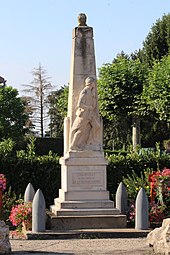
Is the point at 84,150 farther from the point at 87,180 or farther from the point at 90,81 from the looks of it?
the point at 90,81

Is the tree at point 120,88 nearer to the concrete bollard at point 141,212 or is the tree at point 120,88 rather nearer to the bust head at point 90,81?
the bust head at point 90,81

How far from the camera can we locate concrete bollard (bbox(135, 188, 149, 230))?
45.3ft

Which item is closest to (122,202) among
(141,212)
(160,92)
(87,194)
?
(87,194)

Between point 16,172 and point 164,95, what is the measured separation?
16.3m

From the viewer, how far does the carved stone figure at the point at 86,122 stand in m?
14.9

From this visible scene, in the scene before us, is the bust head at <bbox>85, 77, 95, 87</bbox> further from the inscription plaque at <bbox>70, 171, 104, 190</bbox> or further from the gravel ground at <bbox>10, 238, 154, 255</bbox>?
the gravel ground at <bbox>10, 238, 154, 255</bbox>

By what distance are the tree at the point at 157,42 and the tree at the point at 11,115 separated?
13516 mm

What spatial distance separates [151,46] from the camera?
155 ft

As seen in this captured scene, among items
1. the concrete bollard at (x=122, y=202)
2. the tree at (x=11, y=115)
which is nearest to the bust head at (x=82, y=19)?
the concrete bollard at (x=122, y=202)

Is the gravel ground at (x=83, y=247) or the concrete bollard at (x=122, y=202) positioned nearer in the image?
the gravel ground at (x=83, y=247)

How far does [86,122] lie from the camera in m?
14.9

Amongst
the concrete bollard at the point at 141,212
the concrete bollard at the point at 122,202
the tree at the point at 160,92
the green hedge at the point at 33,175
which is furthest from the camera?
the tree at the point at 160,92

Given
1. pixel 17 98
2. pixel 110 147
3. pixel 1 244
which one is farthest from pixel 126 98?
pixel 1 244

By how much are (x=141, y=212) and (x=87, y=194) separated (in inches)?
61.0
